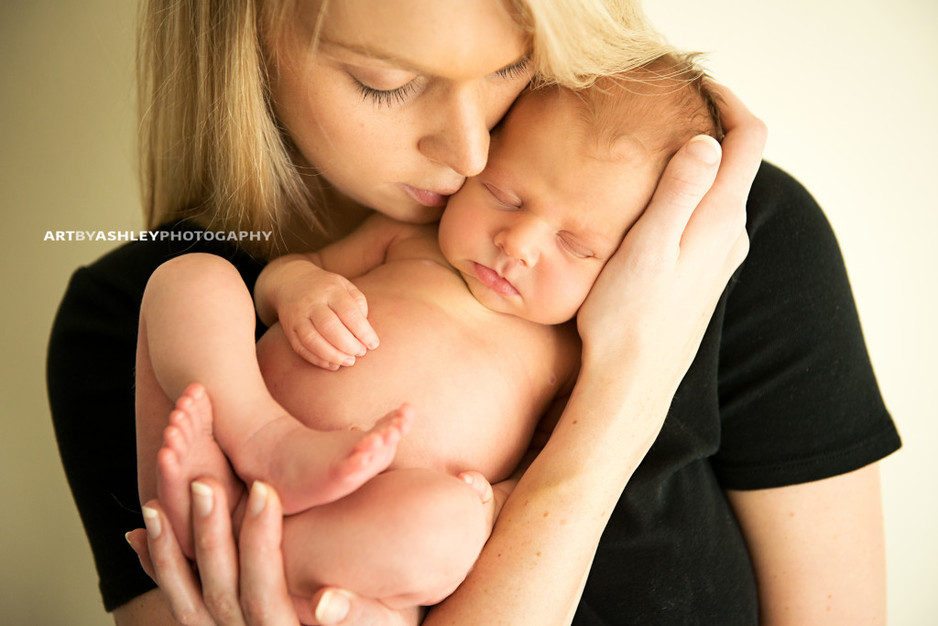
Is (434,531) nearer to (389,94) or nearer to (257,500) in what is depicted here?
(257,500)

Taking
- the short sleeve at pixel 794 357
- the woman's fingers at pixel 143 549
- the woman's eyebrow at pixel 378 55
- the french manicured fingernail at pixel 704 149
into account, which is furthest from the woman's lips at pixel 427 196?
the woman's fingers at pixel 143 549

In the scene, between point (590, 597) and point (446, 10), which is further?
point (590, 597)

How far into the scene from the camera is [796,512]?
3.71ft

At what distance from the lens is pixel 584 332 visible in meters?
0.99

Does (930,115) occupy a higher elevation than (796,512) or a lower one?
higher

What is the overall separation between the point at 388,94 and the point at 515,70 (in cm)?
17

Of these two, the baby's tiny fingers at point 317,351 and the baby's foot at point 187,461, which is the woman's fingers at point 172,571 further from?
the baby's tiny fingers at point 317,351

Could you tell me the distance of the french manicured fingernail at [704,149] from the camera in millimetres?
952

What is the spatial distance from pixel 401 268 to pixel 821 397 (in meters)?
0.65

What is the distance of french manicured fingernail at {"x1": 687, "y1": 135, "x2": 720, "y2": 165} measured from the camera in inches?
37.5

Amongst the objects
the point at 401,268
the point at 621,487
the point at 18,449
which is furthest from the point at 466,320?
the point at 18,449

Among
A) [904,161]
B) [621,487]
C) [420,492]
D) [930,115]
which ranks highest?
[930,115]

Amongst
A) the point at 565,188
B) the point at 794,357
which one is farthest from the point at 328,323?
the point at 794,357

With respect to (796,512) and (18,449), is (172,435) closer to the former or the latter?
(796,512)
